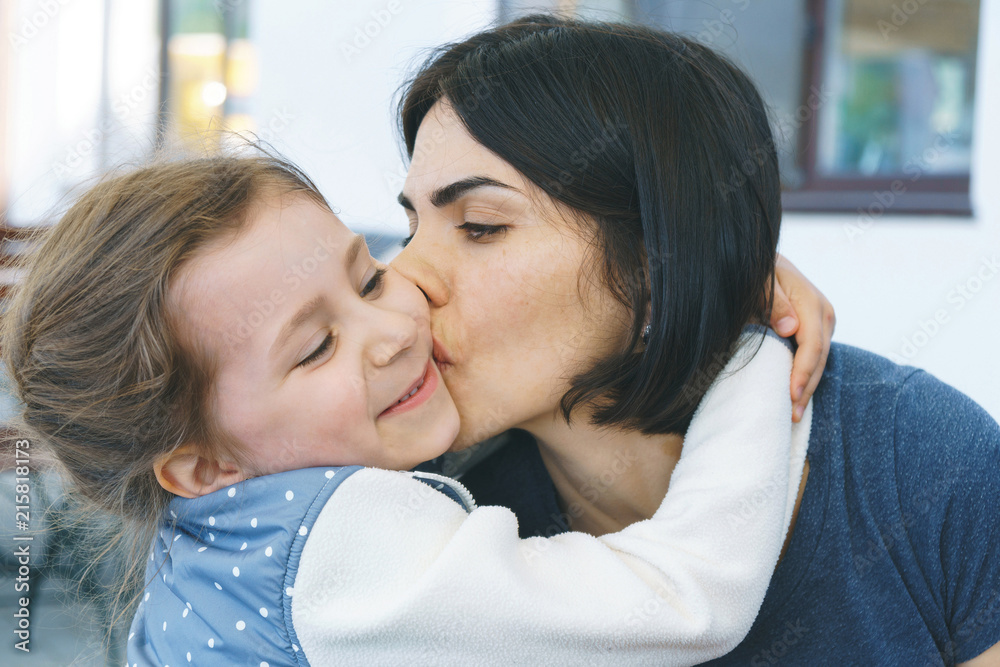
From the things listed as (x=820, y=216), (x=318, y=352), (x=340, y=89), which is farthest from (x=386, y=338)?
(x=340, y=89)

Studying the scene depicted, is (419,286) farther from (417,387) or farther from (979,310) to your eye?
(979,310)

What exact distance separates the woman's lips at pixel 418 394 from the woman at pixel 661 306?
67mm

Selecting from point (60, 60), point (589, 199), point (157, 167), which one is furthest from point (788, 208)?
point (60, 60)

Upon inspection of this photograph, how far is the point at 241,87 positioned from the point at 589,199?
15.4 feet

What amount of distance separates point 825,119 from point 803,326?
3.23 meters

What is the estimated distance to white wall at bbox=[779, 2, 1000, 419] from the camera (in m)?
3.24

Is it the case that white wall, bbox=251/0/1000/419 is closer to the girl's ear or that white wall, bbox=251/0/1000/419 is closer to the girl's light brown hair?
the girl's light brown hair

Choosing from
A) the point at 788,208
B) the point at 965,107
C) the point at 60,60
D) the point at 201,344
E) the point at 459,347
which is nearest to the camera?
the point at 201,344

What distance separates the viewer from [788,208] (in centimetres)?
409

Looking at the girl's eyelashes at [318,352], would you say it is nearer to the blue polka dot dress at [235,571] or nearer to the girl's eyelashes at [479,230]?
the blue polka dot dress at [235,571]

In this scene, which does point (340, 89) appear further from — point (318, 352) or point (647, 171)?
point (318, 352)

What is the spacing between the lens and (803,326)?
130cm

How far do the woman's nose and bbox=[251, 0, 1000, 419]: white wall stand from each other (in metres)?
1.46

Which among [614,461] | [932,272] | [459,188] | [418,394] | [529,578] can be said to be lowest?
[932,272]
